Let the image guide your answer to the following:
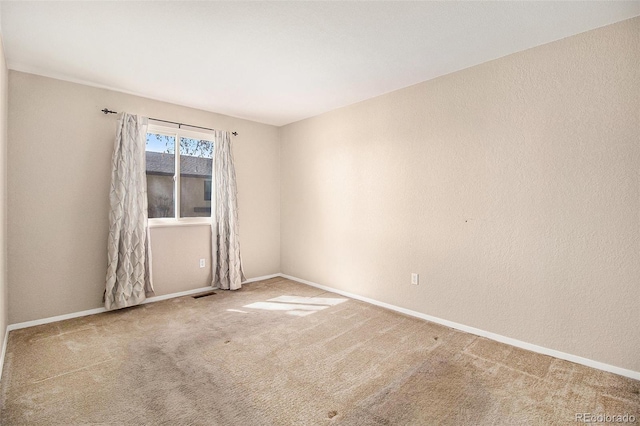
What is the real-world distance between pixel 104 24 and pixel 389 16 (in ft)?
6.86

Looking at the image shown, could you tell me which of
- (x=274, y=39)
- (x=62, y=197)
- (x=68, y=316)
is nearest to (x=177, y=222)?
(x=62, y=197)

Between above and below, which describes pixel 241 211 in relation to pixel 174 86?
below

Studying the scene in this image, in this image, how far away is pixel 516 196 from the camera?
2.64 metres

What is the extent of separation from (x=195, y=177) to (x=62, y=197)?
4.75ft

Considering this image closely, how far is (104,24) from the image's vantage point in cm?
224

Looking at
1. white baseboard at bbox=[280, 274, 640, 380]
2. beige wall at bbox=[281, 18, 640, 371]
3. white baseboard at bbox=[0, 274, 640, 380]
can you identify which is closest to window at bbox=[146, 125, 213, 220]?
white baseboard at bbox=[0, 274, 640, 380]

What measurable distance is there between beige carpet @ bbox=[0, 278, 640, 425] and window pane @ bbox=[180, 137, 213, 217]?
1.57m

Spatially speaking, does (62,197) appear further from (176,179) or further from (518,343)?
(518,343)

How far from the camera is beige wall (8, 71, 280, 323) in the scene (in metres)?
2.97

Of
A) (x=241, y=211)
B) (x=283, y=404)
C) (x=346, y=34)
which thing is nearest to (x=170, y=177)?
(x=241, y=211)

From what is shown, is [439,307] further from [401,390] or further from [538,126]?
[538,126]

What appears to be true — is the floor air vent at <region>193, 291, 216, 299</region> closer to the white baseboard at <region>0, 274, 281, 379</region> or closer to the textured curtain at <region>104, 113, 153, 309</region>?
the white baseboard at <region>0, 274, 281, 379</region>

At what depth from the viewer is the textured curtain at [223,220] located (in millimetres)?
4312

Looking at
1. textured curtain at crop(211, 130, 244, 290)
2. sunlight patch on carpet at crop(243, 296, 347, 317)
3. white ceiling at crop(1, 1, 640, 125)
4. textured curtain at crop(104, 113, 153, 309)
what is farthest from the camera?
textured curtain at crop(211, 130, 244, 290)
